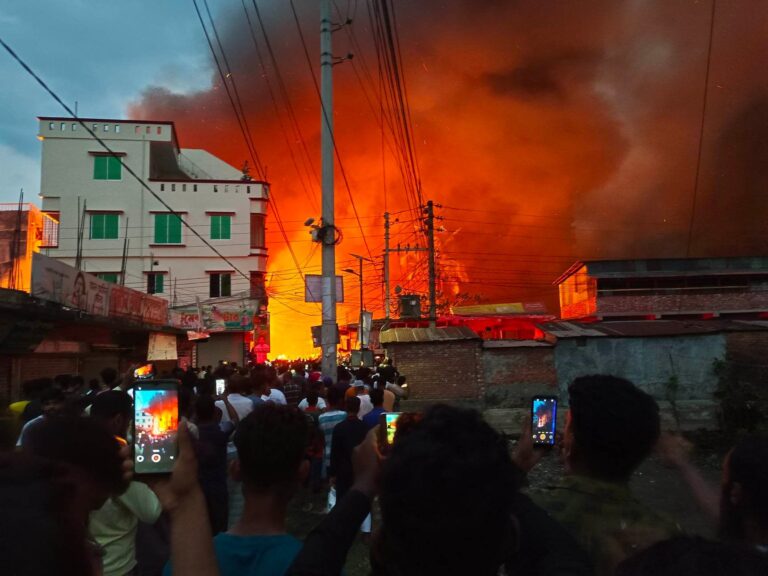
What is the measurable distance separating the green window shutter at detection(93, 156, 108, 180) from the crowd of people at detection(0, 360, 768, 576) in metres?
35.1

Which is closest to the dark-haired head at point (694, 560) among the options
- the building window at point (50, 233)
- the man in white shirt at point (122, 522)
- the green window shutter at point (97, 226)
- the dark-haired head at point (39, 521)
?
the dark-haired head at point (39, 521)

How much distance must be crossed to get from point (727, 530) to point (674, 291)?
43524mm

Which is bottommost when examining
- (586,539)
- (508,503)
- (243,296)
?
(586,539)

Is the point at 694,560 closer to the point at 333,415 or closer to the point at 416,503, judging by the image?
the point at 416,503

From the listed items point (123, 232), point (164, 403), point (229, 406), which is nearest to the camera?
point (164, 403)

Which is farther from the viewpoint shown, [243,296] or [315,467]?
[243,296]

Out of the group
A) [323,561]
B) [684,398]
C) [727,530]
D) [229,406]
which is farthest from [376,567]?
[684,398]

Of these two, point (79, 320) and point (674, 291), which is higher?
point (674, 291)

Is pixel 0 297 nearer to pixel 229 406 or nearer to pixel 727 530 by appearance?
pixel 229 406

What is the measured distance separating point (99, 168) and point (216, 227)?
7530 millimetres

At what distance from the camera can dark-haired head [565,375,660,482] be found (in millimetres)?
2025

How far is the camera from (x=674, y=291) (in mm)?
40719

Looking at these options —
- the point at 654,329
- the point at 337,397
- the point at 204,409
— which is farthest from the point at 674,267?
the point at 204,409

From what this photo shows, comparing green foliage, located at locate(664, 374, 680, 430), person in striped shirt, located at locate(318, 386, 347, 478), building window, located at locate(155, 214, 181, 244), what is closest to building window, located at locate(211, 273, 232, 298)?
building window, located at locate(155, 214, 181, 244)
